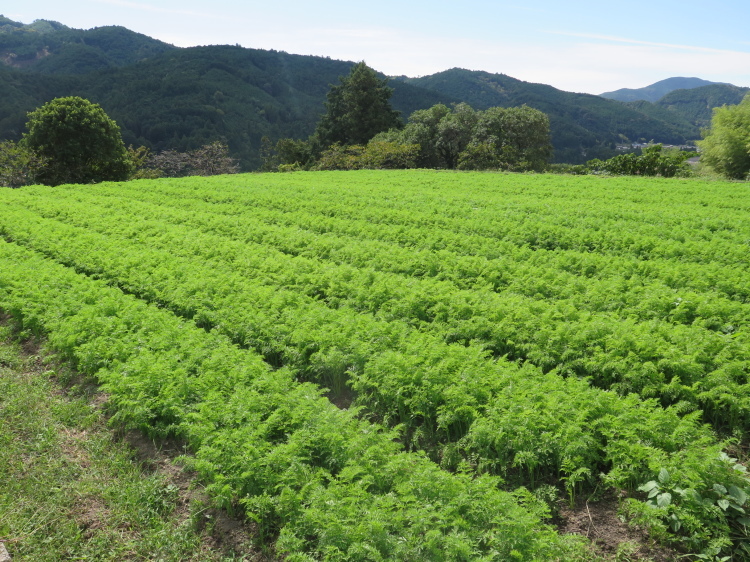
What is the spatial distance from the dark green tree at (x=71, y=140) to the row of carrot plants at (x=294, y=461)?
143ft

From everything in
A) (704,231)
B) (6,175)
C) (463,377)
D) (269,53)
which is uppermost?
(269,53)

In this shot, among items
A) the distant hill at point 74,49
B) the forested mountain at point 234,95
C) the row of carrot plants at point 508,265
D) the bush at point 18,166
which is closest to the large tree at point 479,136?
the bush at point 18,166

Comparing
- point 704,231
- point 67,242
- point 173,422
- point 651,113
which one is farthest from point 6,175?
point 651,113

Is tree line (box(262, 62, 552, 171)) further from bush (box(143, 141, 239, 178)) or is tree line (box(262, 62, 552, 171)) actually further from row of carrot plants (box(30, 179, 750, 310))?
row of carrot plants (box(30, 179, 750, 310))

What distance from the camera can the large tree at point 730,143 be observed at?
136 feet

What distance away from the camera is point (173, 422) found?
673cm

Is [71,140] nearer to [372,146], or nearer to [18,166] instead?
[18,166]

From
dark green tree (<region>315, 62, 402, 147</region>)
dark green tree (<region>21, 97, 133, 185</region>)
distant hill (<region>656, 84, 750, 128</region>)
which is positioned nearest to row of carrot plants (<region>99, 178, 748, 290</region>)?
dark green tree (<region>21, 97, 133, 185</region>)

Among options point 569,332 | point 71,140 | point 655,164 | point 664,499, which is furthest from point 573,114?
point 664,499

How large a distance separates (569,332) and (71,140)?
161ft

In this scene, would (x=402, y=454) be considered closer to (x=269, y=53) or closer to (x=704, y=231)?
(x=704, y=231)

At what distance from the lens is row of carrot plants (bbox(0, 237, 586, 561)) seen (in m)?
4.53

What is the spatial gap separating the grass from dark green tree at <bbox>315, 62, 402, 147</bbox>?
68374mm

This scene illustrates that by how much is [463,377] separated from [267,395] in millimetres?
2728
